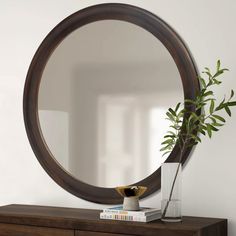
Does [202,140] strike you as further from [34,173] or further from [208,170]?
[34,173]

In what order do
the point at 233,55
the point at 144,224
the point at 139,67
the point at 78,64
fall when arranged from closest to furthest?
the point at 144,224 → the point at 233,55 → the point at 139,67 → the point at 78,64

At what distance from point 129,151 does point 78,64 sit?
52 centimetres

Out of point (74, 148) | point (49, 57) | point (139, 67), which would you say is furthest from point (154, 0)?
point (74, 148)

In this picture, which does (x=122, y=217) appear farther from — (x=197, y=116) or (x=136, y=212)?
(x=197, y=116)

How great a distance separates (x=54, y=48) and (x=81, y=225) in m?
0.96

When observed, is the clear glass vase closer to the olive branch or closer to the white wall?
the olive branch

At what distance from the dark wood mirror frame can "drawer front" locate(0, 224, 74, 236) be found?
1.03 feet

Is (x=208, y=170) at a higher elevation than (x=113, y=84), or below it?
below

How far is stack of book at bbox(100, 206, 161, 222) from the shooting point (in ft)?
7.43

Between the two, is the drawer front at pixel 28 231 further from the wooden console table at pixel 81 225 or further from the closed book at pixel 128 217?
the closed book at pixel 128 217

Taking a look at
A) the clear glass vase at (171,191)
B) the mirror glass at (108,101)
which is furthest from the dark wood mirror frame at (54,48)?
the clear glass vase at (171,191)

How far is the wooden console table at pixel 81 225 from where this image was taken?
2168mm

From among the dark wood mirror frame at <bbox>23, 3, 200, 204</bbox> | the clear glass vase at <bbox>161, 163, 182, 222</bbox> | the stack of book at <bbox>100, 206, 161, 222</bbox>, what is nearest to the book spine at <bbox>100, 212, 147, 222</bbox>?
the stack of book at <bbox>100, 206, 161, 222</bbox>

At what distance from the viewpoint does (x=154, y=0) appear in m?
2.62
